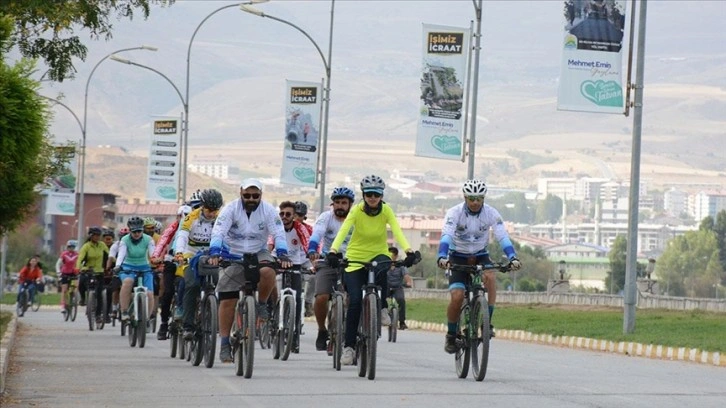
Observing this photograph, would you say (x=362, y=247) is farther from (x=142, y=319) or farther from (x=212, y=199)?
(x=142, y=319)

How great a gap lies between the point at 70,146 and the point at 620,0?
12539 millimetres

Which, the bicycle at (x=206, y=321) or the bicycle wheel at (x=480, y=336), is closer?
the bicycle wheel at (x=480, y=336)

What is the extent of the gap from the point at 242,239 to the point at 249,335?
3.98ft

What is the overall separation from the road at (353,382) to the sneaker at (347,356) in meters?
0.15

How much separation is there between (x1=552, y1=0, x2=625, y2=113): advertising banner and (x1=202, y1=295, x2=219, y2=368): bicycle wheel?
35.5 ft

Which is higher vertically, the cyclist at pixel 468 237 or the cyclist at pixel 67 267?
the cyclist at pixel 468 237

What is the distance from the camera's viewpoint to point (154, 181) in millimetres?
59406

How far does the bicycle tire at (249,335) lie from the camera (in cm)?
1767

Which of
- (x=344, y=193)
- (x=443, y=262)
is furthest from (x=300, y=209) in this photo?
(x=443, y=262)

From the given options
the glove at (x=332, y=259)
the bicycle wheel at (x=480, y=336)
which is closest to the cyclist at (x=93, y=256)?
the glove at (x=332, y=259)

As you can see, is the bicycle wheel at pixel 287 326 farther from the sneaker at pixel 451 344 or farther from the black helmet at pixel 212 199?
the sneaker at pixel 451 344

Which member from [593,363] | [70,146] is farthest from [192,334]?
[70,146]

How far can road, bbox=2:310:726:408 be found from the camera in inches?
605

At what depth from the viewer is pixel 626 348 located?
89.2 feet
